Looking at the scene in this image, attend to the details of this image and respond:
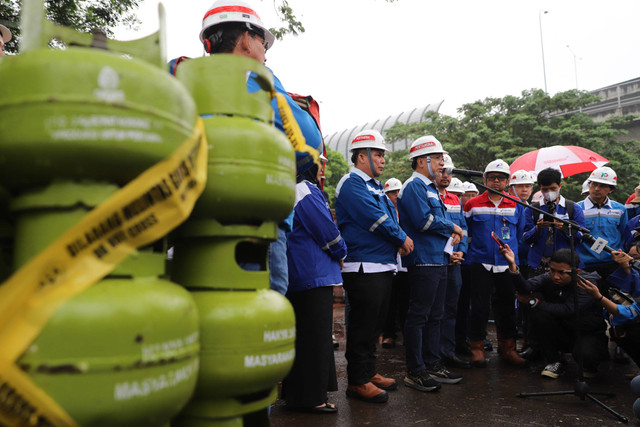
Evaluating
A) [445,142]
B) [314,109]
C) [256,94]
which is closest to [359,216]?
[314,109]

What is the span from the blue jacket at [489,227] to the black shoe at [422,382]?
6.00ft

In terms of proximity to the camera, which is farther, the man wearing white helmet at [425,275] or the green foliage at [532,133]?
the green foliage at [532,133]

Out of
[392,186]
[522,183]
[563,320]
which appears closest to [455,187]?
[392,186]

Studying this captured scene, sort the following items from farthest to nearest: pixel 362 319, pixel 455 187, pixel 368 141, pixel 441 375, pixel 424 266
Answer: pixel 455 187 → pixel 441 375 → pixel 424 266 → pixel 368 141 → pixel 362 319

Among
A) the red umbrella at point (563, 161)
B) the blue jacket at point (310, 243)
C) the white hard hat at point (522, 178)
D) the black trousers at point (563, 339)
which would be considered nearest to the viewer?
the blue jacket at point (310, 243)

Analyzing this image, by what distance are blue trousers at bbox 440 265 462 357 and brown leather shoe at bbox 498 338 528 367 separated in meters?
0.70

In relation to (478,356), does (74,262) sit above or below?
above

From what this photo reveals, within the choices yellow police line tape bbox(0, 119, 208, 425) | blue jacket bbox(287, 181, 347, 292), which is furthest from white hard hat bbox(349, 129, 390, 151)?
yellow police line tape bbox(0, 119, 208, 425)

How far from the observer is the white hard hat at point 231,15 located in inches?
98.5

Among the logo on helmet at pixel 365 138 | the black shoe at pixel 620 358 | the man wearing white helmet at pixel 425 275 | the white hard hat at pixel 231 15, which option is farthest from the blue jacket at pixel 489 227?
the white hard hat at pixel 231 15

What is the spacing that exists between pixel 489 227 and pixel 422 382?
2.27 meters

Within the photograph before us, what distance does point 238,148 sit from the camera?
1469 mm

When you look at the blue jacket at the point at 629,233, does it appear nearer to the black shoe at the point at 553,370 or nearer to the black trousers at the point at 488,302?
the black trousers at the point at 488,302

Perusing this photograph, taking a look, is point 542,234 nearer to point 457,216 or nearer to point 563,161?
point 457,216
